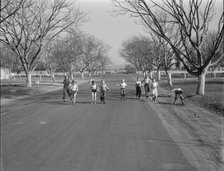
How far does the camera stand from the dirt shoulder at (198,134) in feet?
19.9

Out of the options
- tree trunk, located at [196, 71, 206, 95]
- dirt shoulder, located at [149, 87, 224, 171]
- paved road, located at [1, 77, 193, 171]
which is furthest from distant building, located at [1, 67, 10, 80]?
dirt shoulder, located at [149, 87, 224, 171]

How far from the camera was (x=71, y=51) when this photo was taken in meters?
51.0

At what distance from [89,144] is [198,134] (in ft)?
10.2

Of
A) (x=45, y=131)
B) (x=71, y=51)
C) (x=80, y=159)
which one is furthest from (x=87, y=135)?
(x=71, y=51)

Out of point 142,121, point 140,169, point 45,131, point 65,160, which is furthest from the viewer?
point 142,121

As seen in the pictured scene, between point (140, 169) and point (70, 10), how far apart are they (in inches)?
1172

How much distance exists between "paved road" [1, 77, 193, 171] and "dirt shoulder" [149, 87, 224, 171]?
0.79ft

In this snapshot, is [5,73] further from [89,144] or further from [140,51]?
[89,144]

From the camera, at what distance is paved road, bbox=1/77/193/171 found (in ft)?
19.3

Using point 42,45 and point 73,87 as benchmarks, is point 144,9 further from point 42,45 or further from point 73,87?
point 42,45

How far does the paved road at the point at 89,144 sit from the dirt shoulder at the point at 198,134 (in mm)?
241

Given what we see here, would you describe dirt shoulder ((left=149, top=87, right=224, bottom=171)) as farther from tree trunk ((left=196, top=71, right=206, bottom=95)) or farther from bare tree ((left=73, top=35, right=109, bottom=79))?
bare tree ((left=73, top=35, right=109, bottom=79))

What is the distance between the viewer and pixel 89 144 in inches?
296

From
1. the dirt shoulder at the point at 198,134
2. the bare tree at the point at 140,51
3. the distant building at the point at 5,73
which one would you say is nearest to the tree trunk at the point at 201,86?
the dirt shoulder at the point at 198,134
